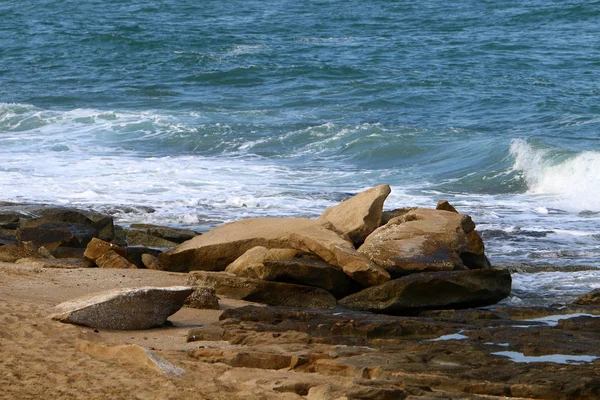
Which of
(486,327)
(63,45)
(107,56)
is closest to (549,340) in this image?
(486,327)

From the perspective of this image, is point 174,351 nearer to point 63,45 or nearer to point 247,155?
point 247,155

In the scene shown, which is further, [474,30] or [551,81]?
[474,30]

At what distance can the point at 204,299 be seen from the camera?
8.95 meters

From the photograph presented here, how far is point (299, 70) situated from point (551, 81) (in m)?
6.55

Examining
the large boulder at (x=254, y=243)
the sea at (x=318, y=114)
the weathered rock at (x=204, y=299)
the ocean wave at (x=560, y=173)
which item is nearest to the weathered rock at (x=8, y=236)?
the large boulder at (x=254, y=243)

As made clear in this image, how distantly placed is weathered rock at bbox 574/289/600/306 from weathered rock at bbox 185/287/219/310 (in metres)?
3.22

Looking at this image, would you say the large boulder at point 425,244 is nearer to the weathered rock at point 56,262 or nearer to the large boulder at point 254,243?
the large boulder at point 254,243

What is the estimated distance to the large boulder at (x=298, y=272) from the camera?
31.0 ft

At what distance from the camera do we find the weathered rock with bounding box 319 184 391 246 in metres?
10.7

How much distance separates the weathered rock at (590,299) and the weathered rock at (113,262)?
4.30 m

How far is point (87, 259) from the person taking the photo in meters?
10.7

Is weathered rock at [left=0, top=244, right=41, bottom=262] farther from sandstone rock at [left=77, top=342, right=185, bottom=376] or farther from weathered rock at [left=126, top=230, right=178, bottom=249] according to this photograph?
sandstone rock at [left=77, top=342, right=185, bottom=376]

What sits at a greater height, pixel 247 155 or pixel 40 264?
pixel 40 264

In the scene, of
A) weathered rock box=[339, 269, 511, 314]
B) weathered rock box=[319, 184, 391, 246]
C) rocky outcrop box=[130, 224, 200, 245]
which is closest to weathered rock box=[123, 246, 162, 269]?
rocky outcrop box=[130, 224, 200, 245]
